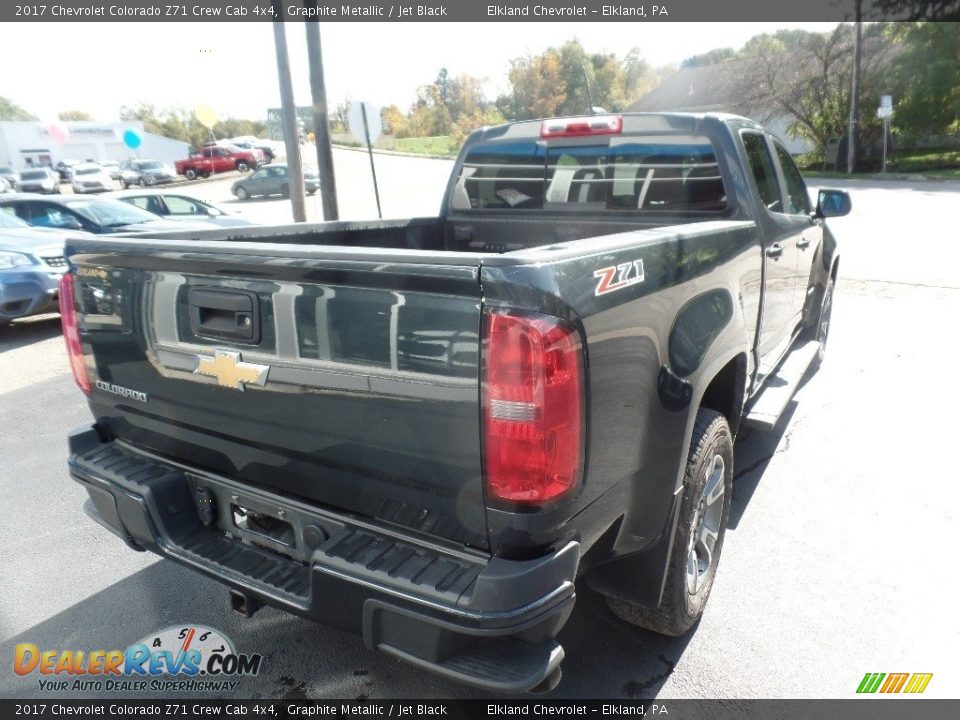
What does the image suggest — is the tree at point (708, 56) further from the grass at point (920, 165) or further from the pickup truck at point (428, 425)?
the pickup truck at point (428, 425)

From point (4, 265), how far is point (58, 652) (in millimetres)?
6681

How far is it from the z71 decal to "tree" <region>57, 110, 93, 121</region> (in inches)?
4726

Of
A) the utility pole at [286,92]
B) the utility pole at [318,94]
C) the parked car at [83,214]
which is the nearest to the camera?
the utility pole at [318,94]

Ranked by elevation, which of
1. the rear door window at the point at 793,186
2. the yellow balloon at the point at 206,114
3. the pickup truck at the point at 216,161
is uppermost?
the yellow balloon at the point at 206,114

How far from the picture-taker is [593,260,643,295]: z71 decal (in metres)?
1.84

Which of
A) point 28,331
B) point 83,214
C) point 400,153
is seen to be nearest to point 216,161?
point 400,153

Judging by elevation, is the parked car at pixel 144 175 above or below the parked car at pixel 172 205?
above

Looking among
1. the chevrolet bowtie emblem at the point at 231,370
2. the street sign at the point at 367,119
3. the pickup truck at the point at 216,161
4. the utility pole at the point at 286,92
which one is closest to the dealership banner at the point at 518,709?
the chevrolet bowtie emblem at the point at 231,370

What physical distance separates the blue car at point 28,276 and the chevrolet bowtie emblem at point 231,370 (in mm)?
7051

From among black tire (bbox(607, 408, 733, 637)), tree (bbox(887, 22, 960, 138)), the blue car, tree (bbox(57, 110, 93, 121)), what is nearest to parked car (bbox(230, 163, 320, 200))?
the blue car

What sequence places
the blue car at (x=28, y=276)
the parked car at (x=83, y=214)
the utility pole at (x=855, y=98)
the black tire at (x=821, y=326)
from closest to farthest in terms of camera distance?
1. the black tire at (x=821, y=326)
2. the blue car at (x=28, y=276)
3. the parked car at (x=83, y=214)
4. the utility pole at (x=855, y=98)

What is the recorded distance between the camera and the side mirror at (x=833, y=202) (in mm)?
4477

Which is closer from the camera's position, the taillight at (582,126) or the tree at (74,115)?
the taillight at (582,126)

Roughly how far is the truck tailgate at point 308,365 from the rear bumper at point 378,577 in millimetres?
73
